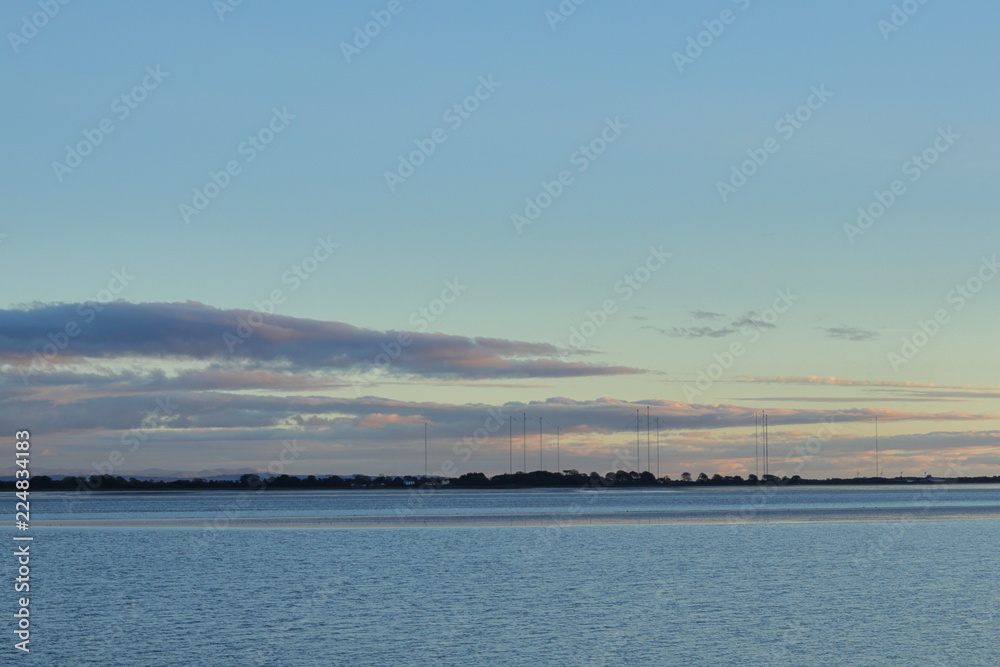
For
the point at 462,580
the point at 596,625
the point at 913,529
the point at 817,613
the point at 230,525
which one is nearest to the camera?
the point at 596,625

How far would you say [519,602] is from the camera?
183ft

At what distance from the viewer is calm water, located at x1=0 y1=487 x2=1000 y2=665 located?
4219 cm

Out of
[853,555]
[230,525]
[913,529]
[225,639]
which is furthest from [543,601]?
[230,525]

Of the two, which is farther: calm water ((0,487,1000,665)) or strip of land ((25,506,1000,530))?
strip of land ((25,506,1000,530))

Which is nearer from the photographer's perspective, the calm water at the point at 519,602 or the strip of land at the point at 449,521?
the calm water at the point at 519,602

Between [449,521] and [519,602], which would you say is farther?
[449,521]

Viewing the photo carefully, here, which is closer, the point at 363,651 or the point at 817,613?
the point at 363,651

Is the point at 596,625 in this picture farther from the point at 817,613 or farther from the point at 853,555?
the point at 853,555

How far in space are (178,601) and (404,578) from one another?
14974 mm

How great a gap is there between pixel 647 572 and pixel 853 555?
21307 millimetres

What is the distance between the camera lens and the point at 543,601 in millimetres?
56281

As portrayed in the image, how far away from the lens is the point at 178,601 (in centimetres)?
5753

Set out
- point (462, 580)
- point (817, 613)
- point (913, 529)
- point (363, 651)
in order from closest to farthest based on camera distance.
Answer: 1. point (363, 651)
2. point (817, 613)
3. point (462, 580)
4. point (913, 529)

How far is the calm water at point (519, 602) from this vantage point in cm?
4219
